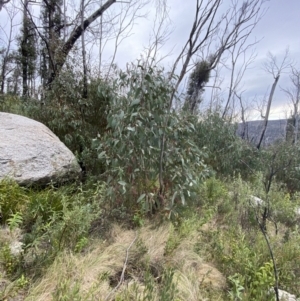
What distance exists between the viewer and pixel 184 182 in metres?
1.99

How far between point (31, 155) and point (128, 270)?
1.40 metres

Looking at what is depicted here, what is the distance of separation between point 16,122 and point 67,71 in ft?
3.64

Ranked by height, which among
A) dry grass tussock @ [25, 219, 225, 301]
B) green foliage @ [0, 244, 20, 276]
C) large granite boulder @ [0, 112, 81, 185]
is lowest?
dry grass tussock @ [25, 219, 225, 301]

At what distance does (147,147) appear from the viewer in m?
1.96

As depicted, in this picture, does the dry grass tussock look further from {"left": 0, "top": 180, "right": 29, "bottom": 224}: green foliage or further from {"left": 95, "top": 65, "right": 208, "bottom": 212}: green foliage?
{"left": 0, "top": 180, "right": 29, "bottom": 224}: green foliage

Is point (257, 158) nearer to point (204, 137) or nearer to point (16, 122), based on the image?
point (204, 137)

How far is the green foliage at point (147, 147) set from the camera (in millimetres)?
1888

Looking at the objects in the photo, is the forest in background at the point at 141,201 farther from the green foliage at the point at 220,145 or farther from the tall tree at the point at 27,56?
the tall tree at the point at 27,56

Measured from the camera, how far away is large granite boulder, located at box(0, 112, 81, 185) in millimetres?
1994

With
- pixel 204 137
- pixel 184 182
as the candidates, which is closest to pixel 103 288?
pixel 184 182

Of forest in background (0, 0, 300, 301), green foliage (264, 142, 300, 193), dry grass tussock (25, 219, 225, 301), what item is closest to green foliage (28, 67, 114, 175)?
forest in background (0, 0, 300, 301)

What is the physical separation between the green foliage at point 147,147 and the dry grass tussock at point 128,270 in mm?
296

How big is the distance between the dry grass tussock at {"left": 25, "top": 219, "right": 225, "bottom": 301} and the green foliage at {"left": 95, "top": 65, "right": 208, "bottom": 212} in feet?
0.97

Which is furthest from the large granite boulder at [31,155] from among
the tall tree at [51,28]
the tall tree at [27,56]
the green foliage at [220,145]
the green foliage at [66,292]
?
the tall tree at [27,56]
